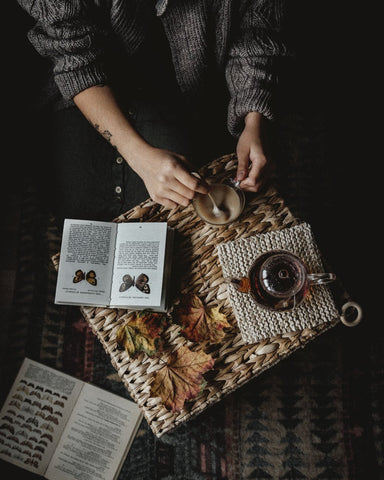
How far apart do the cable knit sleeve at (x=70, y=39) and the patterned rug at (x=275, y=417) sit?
74cm

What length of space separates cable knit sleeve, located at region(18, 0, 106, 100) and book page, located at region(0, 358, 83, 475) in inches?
32.1

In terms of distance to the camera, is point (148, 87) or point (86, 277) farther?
point (148, 87)

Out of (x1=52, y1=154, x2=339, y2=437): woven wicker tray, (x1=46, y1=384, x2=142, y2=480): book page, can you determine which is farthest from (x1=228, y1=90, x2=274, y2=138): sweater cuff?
(x1=46, y1=384, x2=142, y2=480): book page

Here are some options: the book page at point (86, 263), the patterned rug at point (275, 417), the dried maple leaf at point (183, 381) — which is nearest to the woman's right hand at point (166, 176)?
the book page at point (86, 263)

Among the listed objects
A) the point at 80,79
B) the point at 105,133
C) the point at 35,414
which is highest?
the point at 80,79

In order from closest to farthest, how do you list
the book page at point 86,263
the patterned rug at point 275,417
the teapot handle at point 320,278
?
the teapot handle at point 320,278 < the book page at point 86,263 < the patterned rug at point 275,417

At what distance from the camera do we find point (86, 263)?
91 centimetres

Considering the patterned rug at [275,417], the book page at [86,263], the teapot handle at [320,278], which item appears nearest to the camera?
the teapot handle at [320,278]

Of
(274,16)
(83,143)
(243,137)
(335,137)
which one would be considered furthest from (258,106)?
(335,137)

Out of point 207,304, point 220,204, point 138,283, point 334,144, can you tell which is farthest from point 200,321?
point 334,144

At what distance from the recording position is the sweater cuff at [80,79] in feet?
2.90

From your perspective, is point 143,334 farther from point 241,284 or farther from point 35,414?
point 35,414

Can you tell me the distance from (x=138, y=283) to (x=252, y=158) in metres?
0.37

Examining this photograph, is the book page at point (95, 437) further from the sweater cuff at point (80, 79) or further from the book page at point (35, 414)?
the sweater cuff at point (80, 79)
